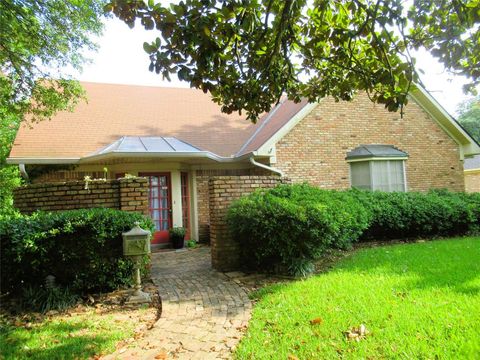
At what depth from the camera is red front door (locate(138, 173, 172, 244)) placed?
1148 cm

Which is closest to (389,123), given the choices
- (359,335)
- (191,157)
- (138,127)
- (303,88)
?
(191,157)

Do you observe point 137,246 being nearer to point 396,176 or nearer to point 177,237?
point 177,237

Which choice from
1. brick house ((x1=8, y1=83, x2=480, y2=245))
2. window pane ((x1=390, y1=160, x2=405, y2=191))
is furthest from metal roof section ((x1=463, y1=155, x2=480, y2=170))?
window pane ((x1=390, y1=160, x2=405, y2=191))

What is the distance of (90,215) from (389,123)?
11.0 m

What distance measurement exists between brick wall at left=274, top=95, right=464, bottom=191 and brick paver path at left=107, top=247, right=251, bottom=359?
571 centimetres

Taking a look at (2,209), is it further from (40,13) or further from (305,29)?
(305,29)

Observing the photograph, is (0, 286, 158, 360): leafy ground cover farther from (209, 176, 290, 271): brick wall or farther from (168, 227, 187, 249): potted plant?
(168, 227, 187, 249): potted plant

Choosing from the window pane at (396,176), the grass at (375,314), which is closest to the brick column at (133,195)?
the grass at (375,314)

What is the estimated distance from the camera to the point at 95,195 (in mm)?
6914

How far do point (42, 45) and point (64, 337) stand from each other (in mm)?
8032

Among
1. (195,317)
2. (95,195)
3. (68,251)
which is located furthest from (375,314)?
(95,195)

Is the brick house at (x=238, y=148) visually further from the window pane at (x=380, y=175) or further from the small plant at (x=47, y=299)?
the small plant at (x=47, y=299)

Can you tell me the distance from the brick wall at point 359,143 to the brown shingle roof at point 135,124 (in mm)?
1007

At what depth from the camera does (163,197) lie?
11680 millimetres
